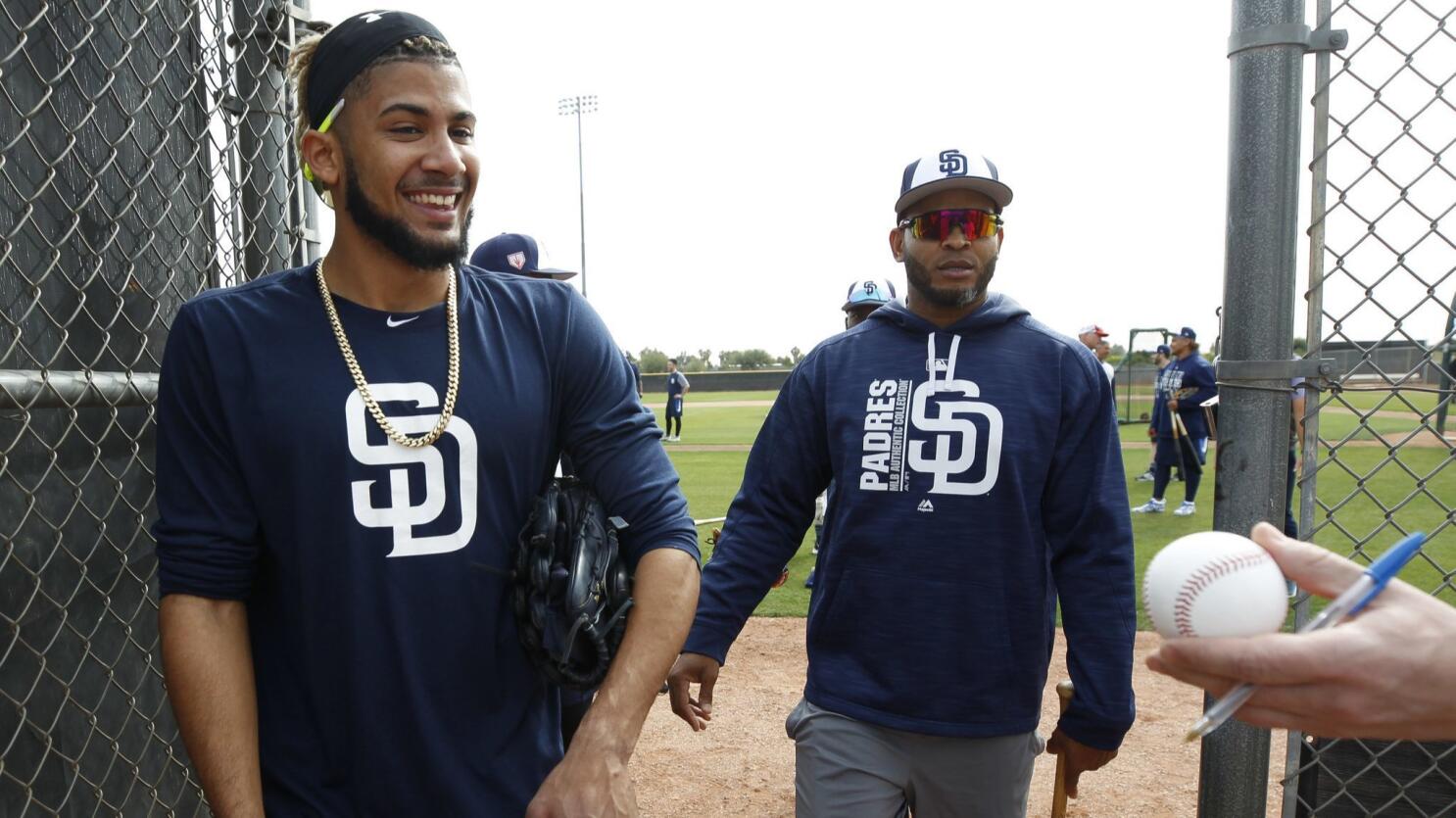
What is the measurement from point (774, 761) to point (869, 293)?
281cm

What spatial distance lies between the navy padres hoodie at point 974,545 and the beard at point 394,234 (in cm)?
133

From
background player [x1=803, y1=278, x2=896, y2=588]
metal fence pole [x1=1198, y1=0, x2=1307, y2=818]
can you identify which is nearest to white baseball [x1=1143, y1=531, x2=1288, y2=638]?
metal fence pole [x1=1198, y1=0, x2=1307, y2=818]

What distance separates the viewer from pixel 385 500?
1.72 metres

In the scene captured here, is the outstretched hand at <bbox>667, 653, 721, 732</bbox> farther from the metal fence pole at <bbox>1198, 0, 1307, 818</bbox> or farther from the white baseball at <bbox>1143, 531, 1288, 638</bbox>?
the white baseball at <bbox>1143, 531, 1288, 638</bbox>

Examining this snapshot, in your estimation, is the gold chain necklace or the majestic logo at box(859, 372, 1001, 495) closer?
the gold chain necklace

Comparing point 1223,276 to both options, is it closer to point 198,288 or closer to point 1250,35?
point 1250,35

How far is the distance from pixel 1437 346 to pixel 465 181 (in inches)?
82.9

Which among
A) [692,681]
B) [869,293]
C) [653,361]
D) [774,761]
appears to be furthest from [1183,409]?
[653,361]

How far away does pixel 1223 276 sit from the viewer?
2133 mm

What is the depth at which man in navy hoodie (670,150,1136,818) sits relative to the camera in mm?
2531

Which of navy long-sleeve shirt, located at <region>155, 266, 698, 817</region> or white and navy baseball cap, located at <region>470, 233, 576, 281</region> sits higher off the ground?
white and navy baseball cap, located at <region>470, 233, 576, 281</region>

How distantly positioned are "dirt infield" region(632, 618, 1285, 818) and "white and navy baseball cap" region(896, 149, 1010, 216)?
2644 millimetres

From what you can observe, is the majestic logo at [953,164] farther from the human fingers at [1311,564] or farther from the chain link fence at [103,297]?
A: the chain link fence at [103,297]

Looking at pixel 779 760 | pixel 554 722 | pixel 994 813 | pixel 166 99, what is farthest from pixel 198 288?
pixel 779 760
